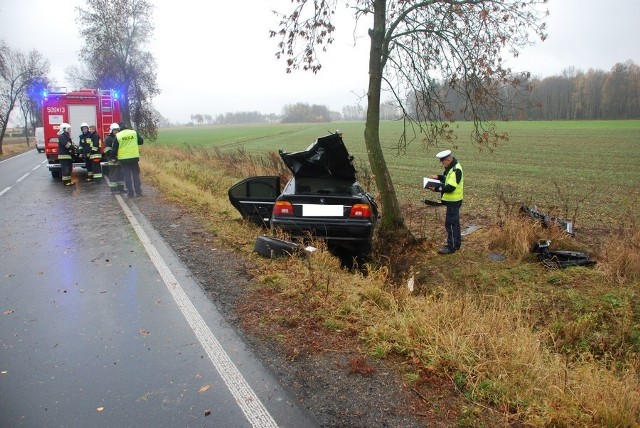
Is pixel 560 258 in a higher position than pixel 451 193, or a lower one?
lower

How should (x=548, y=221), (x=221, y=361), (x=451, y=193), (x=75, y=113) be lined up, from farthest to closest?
(x=75, y=113) < (x=548, y=221) < (x=451, y=193) < (x=221, y=361)

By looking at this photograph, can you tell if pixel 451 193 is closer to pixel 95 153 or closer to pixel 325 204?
pixel 325 204

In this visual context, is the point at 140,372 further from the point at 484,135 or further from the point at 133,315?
the point at 484,135

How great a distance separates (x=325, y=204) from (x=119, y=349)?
3.37 metres

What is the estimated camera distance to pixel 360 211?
6.15 metres

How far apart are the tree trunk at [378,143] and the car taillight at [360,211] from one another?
6.42ft

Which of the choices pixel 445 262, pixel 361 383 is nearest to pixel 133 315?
pixel 361 383

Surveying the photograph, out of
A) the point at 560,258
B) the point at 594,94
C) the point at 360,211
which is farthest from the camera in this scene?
the point at 594,94

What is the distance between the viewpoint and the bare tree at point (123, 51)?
2931 centimetres

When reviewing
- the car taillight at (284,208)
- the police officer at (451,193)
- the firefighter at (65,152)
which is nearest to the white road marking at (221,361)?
the car taillight at (284,208)

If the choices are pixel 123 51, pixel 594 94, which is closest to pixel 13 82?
pixel 123 51

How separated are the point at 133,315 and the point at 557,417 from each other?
3.60m

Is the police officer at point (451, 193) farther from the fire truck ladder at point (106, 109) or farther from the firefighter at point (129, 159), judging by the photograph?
the fire truck ladder at point (106, 109)

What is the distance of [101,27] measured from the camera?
29.5 meters
